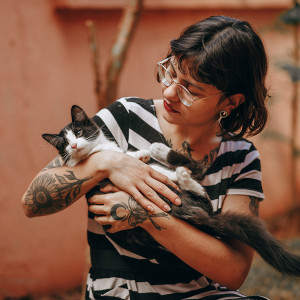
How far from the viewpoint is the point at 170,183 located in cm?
130

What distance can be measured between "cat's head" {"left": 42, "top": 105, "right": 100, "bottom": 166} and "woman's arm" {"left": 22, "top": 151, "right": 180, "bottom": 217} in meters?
0.09

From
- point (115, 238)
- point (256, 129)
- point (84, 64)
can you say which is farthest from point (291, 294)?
point (84, 64)

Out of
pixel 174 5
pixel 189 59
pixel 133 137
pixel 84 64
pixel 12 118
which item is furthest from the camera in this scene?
pixel 174 5

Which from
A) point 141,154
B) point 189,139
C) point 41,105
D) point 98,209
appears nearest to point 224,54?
point 189,139

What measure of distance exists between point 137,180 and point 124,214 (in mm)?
126

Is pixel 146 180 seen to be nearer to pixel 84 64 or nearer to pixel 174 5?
pixel 84 64

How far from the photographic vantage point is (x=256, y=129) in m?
1.46

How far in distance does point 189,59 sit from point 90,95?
1.46 meters

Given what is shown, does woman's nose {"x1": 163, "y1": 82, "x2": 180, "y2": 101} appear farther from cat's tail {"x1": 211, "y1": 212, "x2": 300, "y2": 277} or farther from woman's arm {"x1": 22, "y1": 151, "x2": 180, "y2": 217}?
cat's tail {"x1": 211, "y1": 212, "x2": 300, "y2": 277}

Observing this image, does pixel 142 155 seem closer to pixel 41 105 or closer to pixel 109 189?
pixel 109 189

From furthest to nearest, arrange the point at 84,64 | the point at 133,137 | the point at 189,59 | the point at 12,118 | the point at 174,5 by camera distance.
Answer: the point at 174,5 → the point at 84,64 → the point at 12,118 → the point at 133,137 → the point at 189,59

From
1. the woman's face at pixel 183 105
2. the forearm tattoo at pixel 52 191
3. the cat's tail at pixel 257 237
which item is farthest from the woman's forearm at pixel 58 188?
the cat's tail at pixel 257 237

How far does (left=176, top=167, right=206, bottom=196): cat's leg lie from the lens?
1.34 m

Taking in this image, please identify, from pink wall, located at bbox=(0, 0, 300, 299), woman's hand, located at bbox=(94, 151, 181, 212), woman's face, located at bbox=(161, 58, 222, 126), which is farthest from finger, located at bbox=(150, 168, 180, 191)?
pink wall, located at bbox=(0, 0, 300, 299)
